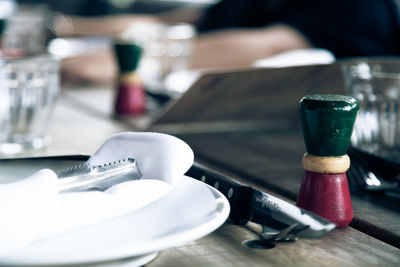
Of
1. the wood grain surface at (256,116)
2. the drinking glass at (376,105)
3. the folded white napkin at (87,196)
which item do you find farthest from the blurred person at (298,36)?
the folded white napkin at (87,196)

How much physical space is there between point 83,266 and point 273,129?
673 mm

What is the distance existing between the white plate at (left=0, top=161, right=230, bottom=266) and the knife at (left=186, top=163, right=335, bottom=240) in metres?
0.05

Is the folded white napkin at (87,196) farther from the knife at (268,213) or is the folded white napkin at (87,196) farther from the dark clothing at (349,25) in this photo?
the dark clothing at (349,25)

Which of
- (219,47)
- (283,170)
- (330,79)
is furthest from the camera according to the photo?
(219,47)

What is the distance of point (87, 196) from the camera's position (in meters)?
0.37

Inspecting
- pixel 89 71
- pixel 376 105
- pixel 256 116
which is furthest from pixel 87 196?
pixel 89 71

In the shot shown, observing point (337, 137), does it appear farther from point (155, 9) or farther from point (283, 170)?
point (155, 9)

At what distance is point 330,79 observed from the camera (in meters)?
0.78

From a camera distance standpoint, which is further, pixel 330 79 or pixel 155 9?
pixel 155 9

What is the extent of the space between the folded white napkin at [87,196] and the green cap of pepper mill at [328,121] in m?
0.09

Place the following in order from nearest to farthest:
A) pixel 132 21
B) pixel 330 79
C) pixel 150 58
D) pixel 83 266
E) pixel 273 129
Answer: pixel 83 266, pixel 330 79, pixel 273 129, pixel 150 58, pixel 132 21

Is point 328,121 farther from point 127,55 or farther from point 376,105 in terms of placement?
point 127,55

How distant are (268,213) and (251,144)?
0.42 metres

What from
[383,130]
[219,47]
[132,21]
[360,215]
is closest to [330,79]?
[383,130]
